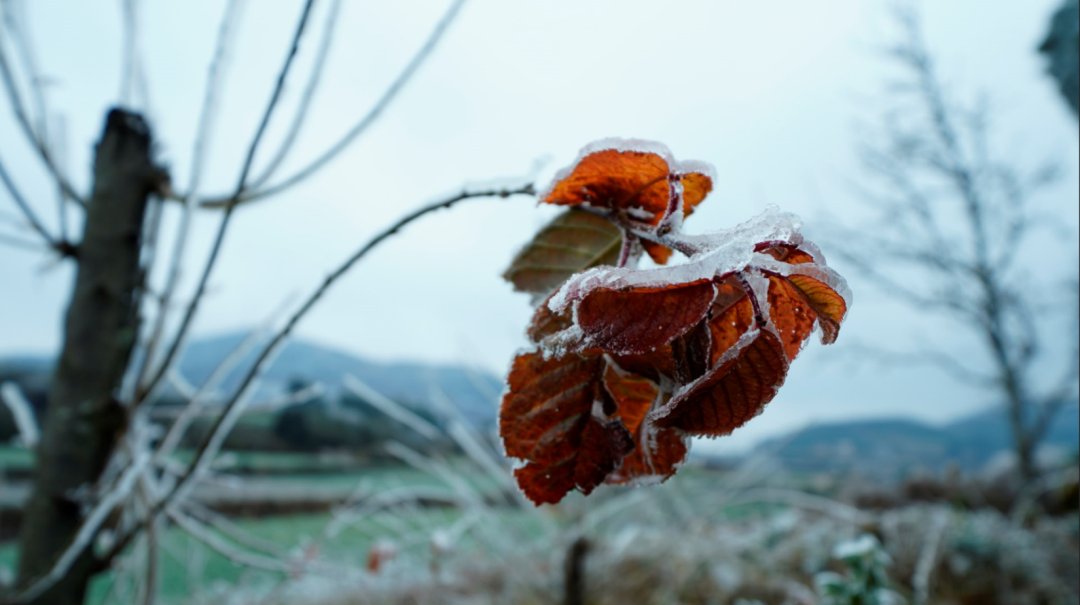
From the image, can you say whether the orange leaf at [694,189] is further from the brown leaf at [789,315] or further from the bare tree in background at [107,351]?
the bare tree in background at [107,351]

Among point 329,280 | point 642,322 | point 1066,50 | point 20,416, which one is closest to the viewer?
point 642,322

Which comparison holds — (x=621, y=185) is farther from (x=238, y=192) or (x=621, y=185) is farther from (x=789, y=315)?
(x=238, y=192)

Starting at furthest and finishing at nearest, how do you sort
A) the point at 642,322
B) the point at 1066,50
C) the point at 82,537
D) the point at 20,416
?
the point at 20,416 < the point at 1066,50 < the point at 82,537 < the point at 642,322

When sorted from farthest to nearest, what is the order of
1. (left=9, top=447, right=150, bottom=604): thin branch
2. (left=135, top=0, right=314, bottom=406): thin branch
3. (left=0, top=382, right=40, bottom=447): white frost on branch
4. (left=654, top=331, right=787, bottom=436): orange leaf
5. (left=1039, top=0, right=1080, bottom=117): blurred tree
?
(left=0, top=382, right=40, bottom=447): white frost on branch → (left=1039, top=0, right=1080, bottom=117): blurred tree → (left=9, top=447, right=150, bottom=604): thin branch → (left=135, top=0, right=314, bottom=406): thin branch → (left=654, top=331, right=787, bottom=436): orange leaf

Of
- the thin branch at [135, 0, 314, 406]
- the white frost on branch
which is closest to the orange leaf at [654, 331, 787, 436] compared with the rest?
the thin branch at [135, 0, 314, 406]

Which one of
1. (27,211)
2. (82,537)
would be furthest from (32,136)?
(82,537)

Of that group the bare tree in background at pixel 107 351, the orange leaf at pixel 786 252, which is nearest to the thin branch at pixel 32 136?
the bare tree in background at pixel 107 351

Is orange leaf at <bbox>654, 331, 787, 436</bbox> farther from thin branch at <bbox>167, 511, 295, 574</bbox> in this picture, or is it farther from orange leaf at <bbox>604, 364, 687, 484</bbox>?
thin branch at <bbox>167, 511, 295, 574</bbox>

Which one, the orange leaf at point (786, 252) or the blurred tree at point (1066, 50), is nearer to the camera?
the orange leaf at point (786, 252)
